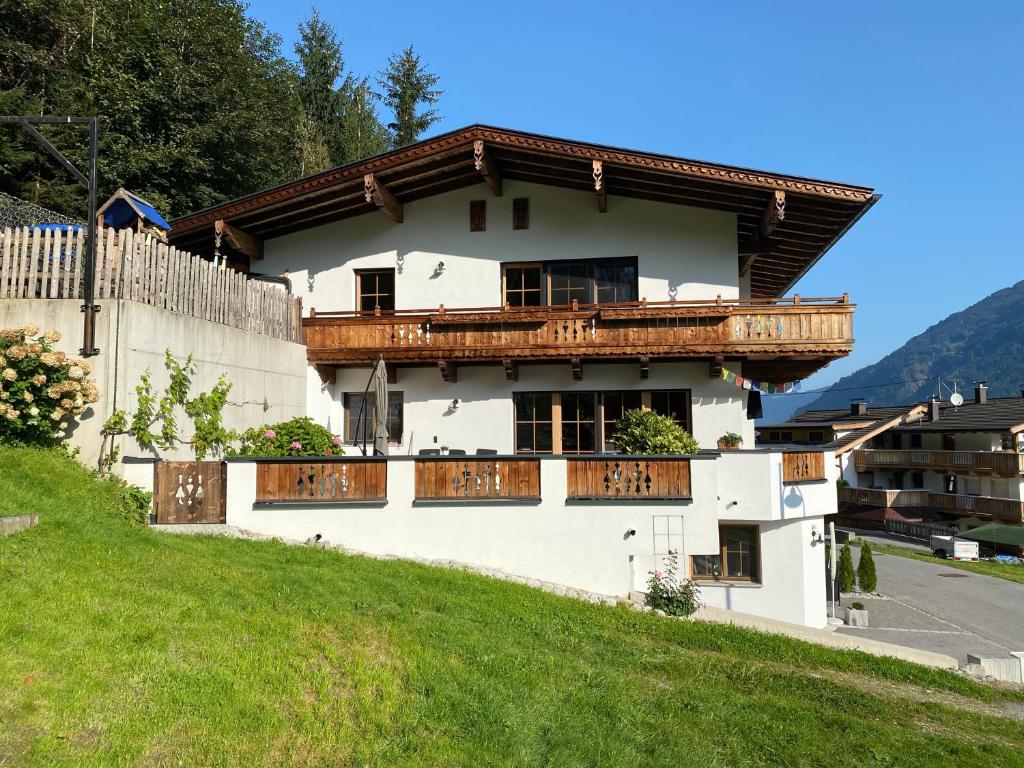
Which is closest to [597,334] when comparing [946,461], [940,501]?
[946,461]

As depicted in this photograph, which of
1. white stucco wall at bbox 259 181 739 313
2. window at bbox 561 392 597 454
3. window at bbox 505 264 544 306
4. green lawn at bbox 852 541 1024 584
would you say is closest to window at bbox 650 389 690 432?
window at bbox 561 392 597 454

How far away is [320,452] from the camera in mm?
12781

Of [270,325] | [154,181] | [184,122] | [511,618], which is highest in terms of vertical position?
[184,122]

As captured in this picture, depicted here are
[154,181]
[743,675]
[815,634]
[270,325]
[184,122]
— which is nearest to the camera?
[743,675]

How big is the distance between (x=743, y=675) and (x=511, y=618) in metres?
2.81

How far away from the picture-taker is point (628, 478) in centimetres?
1140

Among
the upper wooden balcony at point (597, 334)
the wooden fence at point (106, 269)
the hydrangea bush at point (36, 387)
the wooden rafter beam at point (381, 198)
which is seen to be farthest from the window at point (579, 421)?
the hydrangea bush at point (36, 387)

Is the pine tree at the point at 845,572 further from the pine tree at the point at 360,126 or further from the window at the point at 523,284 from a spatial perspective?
the pine tree at the point at 360,126

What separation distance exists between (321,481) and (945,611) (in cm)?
2211

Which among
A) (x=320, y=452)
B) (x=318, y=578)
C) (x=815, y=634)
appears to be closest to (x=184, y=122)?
(x=320, y=452)

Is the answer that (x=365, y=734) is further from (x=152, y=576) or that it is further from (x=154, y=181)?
(x=154, y=181)

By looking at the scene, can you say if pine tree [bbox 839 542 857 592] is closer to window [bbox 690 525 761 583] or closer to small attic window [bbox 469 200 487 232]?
window [bbox 690 525 761 583]

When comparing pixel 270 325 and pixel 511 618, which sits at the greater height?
pixel 270 325

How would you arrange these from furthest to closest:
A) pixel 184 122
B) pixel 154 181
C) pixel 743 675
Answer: pixel 184 122 → pixel 154 181 → pixel 743 675
